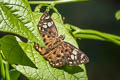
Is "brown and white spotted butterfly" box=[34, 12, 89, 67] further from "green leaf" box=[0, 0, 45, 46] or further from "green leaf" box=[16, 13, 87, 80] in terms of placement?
"green leaf" box=[0, 0, 45, 46]

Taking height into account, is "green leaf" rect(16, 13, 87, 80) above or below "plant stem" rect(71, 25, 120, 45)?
below

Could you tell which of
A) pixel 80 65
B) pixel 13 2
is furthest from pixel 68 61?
pixel 13 2

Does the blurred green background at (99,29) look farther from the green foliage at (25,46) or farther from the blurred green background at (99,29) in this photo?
the green foliage at (25,46)

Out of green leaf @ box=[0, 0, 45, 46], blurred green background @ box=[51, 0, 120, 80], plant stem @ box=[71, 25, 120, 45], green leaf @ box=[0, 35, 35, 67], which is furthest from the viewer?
blurred green background @ box=[51, 0, 120, 80]

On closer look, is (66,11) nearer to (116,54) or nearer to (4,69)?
(116,54)

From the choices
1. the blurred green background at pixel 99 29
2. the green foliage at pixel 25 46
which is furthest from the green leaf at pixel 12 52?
the blurred green background at pixel 99 29

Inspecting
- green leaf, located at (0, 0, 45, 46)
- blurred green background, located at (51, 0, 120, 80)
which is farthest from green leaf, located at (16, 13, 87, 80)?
blurred green background, located at (51, 0, 120, 80)
